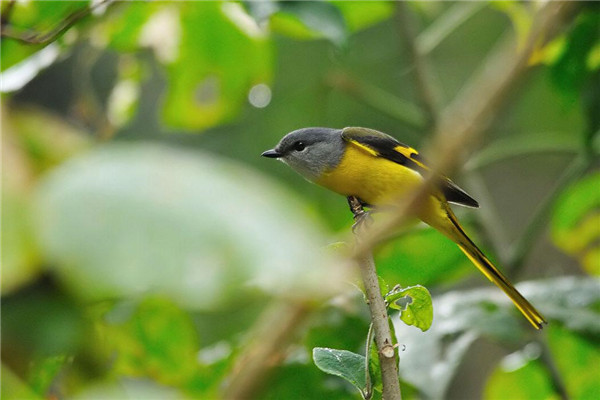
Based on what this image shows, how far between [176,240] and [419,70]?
1.32m

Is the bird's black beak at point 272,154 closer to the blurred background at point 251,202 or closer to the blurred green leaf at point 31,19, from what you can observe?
the blurred background at point 251,202

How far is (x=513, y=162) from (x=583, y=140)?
7.66 feet

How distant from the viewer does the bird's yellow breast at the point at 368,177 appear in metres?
1.37

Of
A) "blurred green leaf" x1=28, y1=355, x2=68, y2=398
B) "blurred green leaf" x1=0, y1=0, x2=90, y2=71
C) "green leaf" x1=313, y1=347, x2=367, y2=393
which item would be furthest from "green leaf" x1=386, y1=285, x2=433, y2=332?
"blurred green leaf" x1=0, y1=0, x2=90, y2=71

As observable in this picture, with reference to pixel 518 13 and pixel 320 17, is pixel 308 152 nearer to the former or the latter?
pixel 320 17

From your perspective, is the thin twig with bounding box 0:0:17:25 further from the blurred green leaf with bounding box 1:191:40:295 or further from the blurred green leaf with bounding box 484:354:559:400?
the blurred green leaf with bounding box 484:354:559:400

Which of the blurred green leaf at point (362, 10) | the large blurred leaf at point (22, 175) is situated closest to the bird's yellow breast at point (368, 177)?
the blurred green leaf at point (362, 10)

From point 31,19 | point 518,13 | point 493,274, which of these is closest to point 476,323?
point 493,274

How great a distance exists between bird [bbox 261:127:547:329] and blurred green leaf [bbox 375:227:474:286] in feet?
0.08

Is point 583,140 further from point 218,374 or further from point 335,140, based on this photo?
point 218,374

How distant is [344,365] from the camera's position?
2.24 feet

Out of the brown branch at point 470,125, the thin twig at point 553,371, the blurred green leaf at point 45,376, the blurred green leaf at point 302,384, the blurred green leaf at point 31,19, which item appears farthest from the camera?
the thin twig at point 553,371

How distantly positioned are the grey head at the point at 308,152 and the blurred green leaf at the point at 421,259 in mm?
191

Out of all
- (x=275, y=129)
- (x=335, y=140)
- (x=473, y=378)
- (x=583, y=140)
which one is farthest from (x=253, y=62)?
(x=473, y=378)
